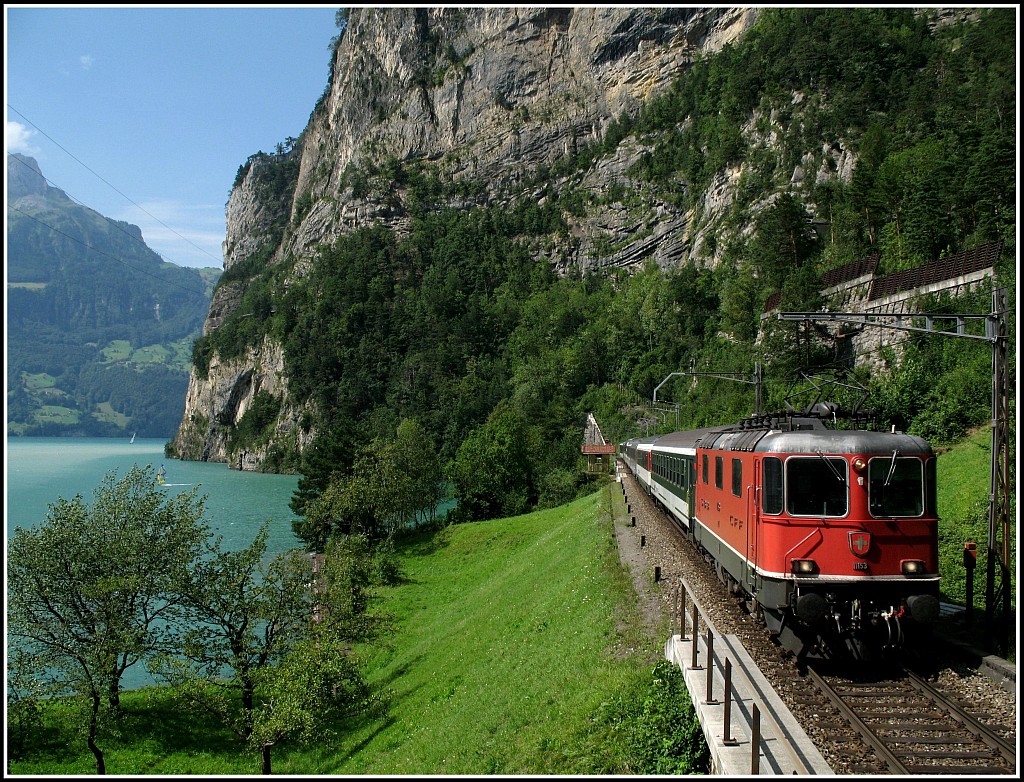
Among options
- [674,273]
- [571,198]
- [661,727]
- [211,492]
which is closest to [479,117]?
[571,198]

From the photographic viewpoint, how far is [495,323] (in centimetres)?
12131

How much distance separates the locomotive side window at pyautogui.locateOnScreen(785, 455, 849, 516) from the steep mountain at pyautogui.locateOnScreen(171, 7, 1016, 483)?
3771 centimetres

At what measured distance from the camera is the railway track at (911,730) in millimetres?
7215

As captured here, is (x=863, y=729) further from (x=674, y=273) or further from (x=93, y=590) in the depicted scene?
(x=674, y=273)

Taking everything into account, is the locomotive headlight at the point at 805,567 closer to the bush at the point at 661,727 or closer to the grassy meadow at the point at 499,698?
the bush at the point at 661,727

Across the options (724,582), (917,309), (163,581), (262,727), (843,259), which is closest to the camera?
(724,582)

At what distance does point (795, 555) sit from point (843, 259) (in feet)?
172

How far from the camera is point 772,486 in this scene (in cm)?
1090

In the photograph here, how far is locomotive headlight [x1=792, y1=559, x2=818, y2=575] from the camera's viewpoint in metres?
10.3

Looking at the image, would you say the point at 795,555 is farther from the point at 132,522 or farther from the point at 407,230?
the point at 407,230

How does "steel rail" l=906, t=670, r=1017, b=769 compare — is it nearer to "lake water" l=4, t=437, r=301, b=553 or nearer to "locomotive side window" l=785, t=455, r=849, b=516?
"locomotive side window" l=785, t=455, r=849, b=516

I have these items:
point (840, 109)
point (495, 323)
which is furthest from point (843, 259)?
point (495, 323)

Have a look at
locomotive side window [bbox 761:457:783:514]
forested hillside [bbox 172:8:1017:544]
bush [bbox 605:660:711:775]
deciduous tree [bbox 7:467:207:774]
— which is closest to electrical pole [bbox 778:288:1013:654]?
locomotive side window [bbox 761:457:783:514]

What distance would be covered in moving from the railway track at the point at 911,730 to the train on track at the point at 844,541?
24.9 inches
